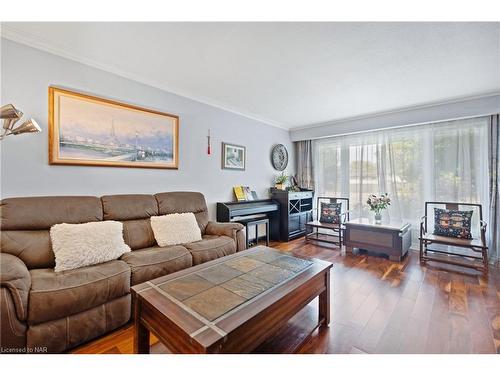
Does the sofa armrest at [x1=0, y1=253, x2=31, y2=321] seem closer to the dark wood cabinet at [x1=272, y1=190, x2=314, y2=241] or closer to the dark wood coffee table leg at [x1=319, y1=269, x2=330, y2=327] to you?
the dark wood coffee table leg at [x1=319, y1=269, x2=330, y2=327]

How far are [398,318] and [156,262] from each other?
2161mm

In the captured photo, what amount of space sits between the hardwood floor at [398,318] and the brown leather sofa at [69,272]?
8.1 inches

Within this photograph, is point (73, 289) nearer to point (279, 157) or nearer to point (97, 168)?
point (97, 168)

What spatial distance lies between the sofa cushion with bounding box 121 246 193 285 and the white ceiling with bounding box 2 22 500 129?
1946 millimetres

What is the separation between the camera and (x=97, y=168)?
2.48 m

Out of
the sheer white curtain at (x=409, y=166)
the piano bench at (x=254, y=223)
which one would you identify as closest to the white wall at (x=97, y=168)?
the piano bench at (x=254, y=223)

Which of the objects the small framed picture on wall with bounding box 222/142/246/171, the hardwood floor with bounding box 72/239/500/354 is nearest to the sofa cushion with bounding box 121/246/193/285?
the hardwood floor with bounding box 72/239/500/354

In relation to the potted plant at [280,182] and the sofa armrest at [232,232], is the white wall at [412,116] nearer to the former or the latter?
the potted plant at [280,182]

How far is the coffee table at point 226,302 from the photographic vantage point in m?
1.10

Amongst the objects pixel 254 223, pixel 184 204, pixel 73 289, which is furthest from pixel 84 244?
pixel 254 223

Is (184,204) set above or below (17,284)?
above
